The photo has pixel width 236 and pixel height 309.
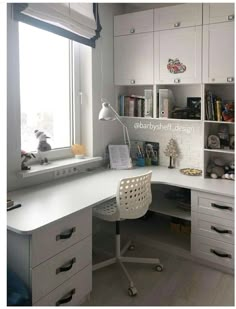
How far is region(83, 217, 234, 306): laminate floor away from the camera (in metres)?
2.04

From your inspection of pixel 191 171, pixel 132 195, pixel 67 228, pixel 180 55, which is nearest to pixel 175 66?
pixel 180 55

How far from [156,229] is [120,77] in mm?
1615

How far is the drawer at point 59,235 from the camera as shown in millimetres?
1586

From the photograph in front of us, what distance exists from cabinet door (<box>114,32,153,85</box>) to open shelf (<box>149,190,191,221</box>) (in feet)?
3.83

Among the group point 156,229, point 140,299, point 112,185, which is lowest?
point 140,299

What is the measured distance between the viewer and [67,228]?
177 cm

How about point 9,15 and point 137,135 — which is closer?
point 9,15

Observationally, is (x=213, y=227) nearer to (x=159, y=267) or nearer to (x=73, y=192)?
(x=159, y=267)

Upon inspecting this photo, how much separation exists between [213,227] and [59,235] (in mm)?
1305

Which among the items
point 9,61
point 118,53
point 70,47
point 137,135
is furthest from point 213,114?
point 9,61

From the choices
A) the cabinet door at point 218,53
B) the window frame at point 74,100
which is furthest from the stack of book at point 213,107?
Answer: the window frame at point 74,100

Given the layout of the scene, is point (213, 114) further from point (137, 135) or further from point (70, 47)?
point (70, 47)

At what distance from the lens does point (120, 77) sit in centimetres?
305

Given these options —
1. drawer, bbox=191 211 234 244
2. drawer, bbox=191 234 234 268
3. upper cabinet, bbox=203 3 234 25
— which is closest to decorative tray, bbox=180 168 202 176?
drawer, bbox=191 211 234 244
